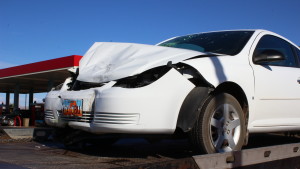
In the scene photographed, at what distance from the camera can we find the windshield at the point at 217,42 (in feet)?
13.1

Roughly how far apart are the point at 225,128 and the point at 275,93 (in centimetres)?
98

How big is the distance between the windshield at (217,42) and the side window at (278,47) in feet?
0.62

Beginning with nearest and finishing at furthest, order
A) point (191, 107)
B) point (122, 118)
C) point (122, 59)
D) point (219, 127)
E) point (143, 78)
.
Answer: point (122, 118) < point (191, 107) < point (143, 78) < point (219, 127) < point (122, 59)

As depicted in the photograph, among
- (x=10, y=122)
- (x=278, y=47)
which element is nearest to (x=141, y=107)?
(x=278, y=47)

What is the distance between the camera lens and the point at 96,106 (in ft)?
10.2

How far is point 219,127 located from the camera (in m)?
3.36

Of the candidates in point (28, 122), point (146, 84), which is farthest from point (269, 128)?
point (28, 122)

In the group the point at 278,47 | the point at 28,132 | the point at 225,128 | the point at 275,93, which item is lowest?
the point at 28,132

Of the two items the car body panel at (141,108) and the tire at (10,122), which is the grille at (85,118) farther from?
the tire at (10,122)

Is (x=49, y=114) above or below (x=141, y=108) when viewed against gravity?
below

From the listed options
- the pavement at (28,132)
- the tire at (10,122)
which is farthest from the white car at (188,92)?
the tire at (10,122)

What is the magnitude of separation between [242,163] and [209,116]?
0.75 m

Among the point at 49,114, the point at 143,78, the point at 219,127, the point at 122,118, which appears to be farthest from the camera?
the point at 49,114

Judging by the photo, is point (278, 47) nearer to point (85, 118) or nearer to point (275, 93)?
point (275, 93)
